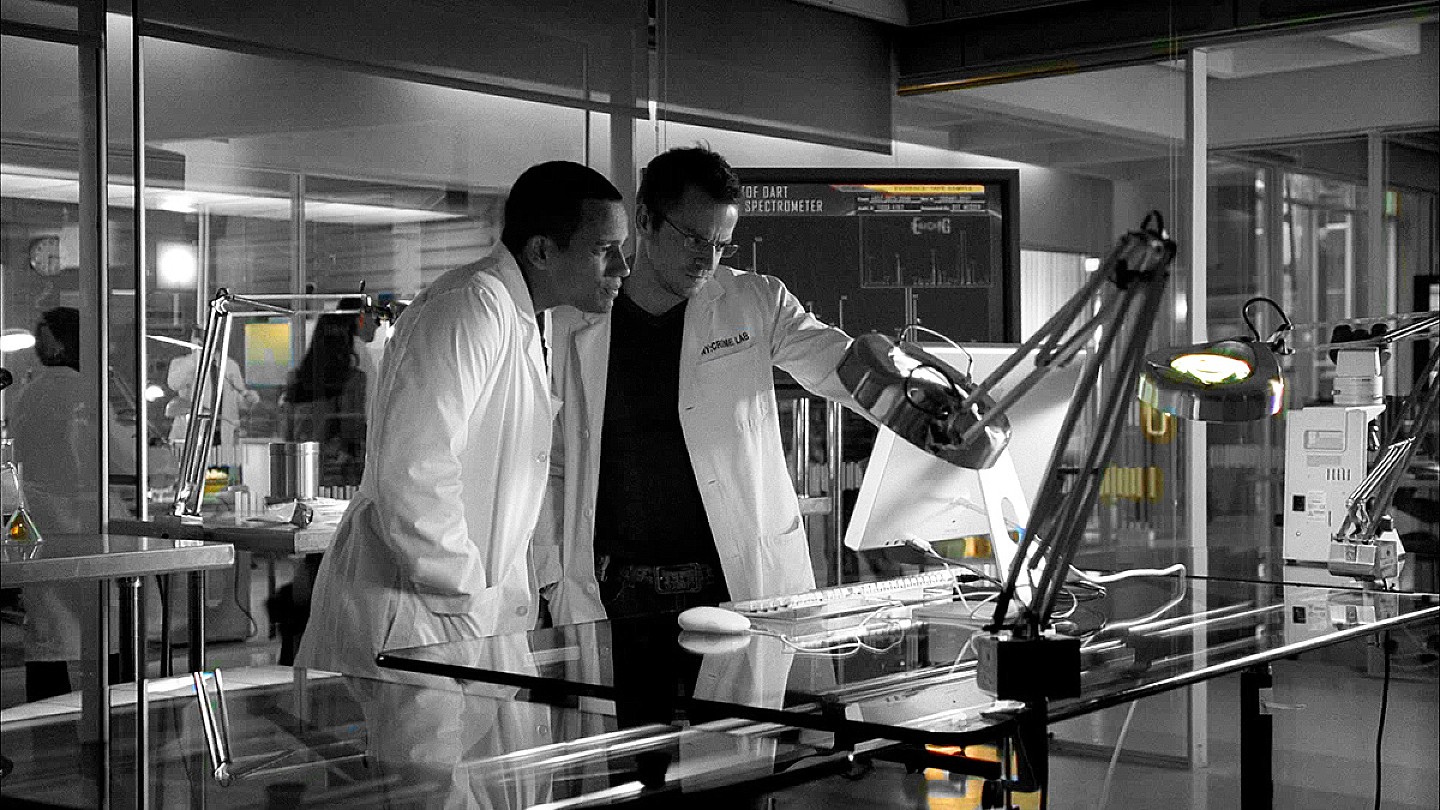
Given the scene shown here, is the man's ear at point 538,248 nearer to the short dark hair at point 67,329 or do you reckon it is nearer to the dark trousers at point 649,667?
the dark trousers at point 649,667

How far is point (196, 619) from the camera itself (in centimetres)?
421

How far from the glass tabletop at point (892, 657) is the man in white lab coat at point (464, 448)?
0.25 meters

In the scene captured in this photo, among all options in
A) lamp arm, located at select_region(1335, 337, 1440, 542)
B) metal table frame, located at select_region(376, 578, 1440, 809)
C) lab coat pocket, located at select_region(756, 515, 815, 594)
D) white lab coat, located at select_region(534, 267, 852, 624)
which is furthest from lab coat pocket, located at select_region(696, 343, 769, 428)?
lamp arm, located at select_region(1335, 337, 1440, 542)

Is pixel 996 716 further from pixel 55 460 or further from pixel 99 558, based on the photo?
pixel 55 460

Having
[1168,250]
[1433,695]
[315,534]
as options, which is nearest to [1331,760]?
[1433,695]

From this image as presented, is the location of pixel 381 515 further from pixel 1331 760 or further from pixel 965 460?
pixel 1331 760

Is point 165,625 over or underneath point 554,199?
underneath

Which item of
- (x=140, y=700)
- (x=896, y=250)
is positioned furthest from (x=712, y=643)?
(x=896, y=250)

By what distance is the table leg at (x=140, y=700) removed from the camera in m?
3.35

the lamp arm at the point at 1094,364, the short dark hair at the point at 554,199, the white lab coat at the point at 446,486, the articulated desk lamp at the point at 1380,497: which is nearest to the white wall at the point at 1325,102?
the articulated desk lamp at the point at 1380,497

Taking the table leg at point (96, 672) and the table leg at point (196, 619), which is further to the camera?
the table leg at point (96, 672)

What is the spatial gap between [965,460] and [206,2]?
10.9 ft

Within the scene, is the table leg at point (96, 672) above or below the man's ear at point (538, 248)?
below

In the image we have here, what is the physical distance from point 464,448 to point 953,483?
0.80 metres
